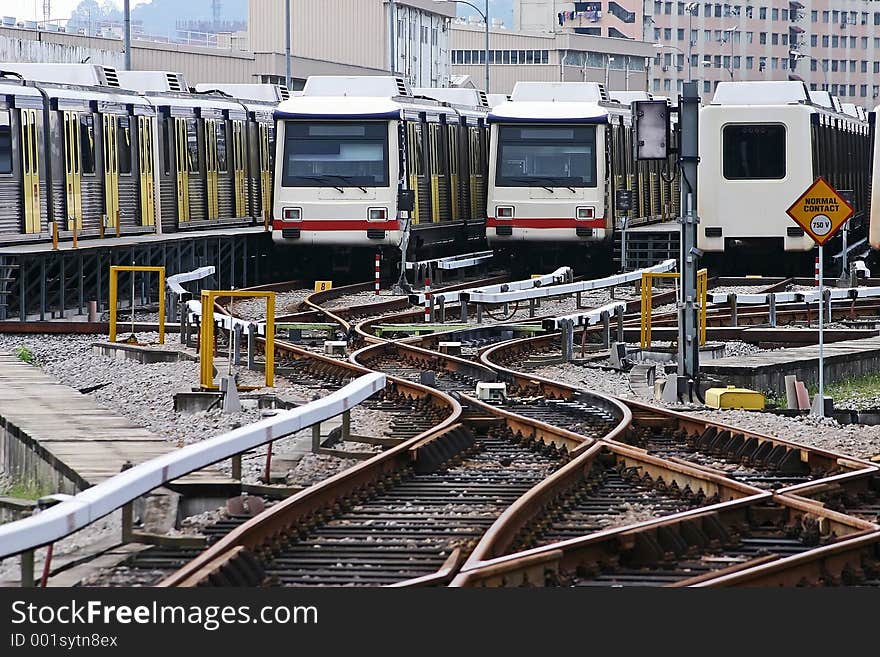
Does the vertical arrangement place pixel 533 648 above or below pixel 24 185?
below

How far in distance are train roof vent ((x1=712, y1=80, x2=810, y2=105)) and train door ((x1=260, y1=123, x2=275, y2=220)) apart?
810cm

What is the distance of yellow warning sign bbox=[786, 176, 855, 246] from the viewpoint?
747 inches

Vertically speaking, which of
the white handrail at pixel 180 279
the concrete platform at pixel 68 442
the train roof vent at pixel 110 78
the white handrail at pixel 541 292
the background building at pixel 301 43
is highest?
the background building at pixel 301 43

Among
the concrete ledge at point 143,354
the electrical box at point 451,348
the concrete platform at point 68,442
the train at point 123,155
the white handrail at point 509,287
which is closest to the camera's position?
the concrete platform at point 68,442

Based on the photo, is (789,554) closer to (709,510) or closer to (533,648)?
(709,510)

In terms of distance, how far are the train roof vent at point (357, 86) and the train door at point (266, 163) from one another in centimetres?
204

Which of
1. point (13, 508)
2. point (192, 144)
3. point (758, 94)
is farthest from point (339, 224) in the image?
point (13, 508)

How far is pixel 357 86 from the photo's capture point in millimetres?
33750

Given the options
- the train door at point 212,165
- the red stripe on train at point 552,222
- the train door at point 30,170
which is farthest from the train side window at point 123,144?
the red stripe on train at point 552,222

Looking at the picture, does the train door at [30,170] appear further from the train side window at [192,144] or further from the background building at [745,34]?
the background building at [745,34]

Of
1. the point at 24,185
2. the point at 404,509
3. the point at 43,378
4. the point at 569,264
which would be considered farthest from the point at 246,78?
the point at 404,509

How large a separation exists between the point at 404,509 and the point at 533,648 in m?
3.93

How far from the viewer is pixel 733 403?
16.2 m

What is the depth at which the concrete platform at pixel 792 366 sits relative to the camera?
60.2 feet
